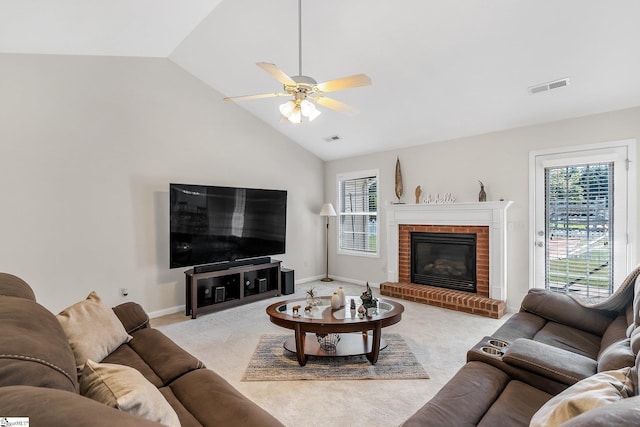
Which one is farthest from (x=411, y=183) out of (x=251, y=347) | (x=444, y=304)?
(x=251, y=347)

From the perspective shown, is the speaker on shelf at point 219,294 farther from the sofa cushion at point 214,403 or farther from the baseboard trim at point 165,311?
the sofa cushion at point 214,403

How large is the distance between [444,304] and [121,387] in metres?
4.35

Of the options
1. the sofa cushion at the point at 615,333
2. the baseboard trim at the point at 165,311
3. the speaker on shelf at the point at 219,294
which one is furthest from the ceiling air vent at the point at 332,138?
the sofa cushion at the point at 615,333

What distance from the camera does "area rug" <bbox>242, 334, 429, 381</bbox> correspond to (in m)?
2.72

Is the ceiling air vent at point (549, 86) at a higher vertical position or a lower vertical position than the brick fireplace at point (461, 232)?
higher

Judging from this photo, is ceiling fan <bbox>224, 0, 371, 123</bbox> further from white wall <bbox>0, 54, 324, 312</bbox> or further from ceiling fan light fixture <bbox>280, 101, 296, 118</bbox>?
white wall <bbox>0, 54, 324, 312</bbox>

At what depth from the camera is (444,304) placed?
464 cm

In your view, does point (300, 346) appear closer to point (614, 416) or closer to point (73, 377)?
point (73, 377)

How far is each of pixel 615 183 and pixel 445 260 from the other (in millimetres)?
2240

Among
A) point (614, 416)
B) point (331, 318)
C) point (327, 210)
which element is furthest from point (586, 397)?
point (327, 210)

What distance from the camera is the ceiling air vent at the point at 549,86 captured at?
337 cm

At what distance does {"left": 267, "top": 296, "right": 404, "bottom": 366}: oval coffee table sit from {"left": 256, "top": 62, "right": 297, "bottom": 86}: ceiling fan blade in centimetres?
194

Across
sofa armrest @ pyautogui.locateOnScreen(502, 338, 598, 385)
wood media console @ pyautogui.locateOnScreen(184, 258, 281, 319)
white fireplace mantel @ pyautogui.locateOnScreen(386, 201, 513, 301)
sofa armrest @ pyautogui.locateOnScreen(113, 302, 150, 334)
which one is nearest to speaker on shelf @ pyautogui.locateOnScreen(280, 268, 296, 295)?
wood media console @ pyautogui.locateOnScreen(184, 258, 281, 319)

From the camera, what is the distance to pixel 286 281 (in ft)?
18.0
